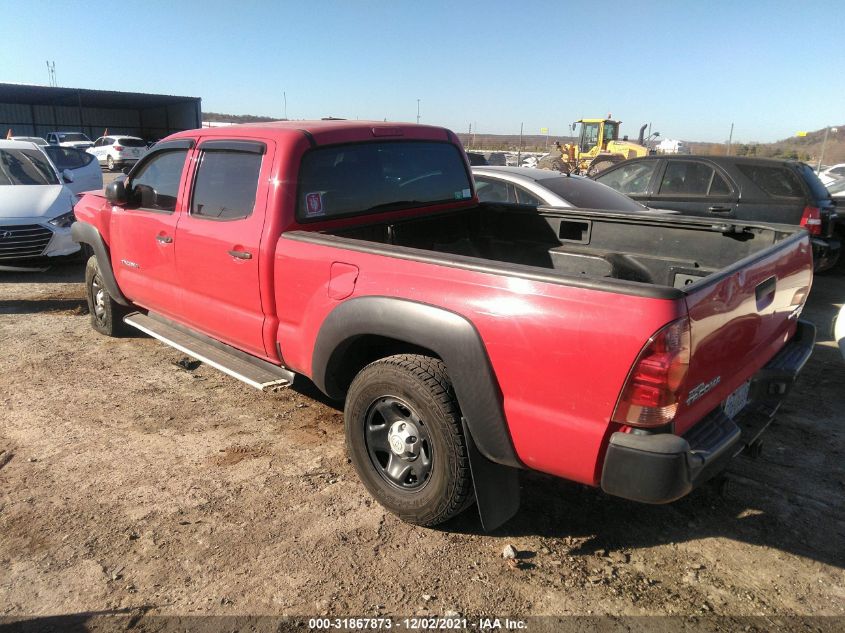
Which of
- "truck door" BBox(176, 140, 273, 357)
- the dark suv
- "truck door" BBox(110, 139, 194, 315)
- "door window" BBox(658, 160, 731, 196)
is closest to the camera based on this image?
"truck door" BBox(176, 140, 273, 357)

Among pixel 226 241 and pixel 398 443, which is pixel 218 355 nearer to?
pixel 226 241

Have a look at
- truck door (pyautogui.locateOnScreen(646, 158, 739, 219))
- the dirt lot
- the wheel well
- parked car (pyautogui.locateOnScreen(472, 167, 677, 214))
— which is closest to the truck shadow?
the dirt lot

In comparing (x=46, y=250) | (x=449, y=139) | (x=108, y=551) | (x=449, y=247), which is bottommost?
(x=108, y=551)

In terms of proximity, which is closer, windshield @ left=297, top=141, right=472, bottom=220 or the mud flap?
the mud flap

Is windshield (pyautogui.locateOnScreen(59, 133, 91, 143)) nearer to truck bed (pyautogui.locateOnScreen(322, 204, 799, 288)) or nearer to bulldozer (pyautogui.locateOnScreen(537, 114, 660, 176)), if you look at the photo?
bulldozer (pyautogui.locateOnScreen(537, 114, 660, 176))

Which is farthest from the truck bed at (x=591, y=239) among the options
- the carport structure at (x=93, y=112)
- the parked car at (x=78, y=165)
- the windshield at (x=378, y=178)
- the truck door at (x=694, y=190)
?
the carport structure at (x=93, y=112)

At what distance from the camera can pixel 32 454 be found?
365cm

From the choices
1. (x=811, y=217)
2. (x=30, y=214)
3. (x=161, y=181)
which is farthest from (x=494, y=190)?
(x=30, y=214)

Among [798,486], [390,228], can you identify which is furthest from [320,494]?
[798,486]

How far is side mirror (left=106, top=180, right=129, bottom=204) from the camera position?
14.9 feet

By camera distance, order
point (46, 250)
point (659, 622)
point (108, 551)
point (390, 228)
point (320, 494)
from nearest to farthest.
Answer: point (659, 622), point (108, 551), point (320, 494), point (390, 228), point (46, 250)

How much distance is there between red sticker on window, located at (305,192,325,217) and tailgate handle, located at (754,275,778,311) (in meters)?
2.30

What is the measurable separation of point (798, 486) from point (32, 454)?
4350 mm

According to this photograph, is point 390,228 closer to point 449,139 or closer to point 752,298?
point 449,139
